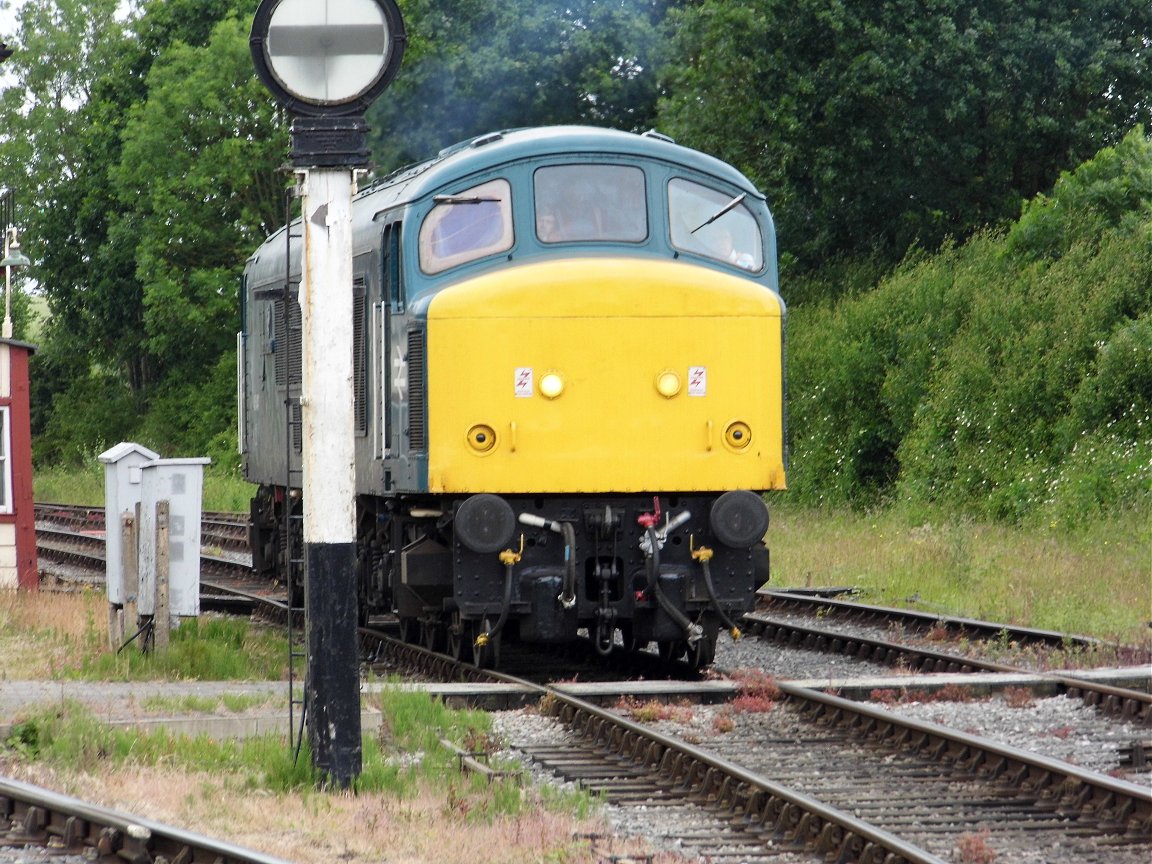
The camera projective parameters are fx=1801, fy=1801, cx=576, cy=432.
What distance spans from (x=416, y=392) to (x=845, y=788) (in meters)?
4.06

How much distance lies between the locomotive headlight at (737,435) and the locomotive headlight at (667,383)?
0.43 m

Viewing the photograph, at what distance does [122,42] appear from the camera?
5612 cm

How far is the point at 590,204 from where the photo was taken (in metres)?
11.6

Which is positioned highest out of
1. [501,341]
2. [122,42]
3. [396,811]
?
[122,42]

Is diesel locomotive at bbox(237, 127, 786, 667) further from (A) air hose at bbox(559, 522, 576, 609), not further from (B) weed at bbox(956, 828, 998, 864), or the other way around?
(B) weed at bbox(956, 828, 998, 864)

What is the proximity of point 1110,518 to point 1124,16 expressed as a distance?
14110 mm

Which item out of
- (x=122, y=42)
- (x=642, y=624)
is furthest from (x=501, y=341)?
(x=122, y=42)

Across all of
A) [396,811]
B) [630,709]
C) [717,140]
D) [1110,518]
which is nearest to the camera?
[396,811]

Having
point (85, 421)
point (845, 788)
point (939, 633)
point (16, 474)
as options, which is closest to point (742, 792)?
point (845, 788)

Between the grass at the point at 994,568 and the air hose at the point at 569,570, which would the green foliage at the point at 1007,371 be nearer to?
the grass at the point at 994,568

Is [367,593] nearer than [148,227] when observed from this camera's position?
Yes

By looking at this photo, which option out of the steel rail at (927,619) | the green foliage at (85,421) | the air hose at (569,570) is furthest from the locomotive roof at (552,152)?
the green foliage at (85,421)

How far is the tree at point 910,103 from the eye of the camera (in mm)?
29312

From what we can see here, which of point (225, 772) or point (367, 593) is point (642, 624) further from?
point (225, 772)
